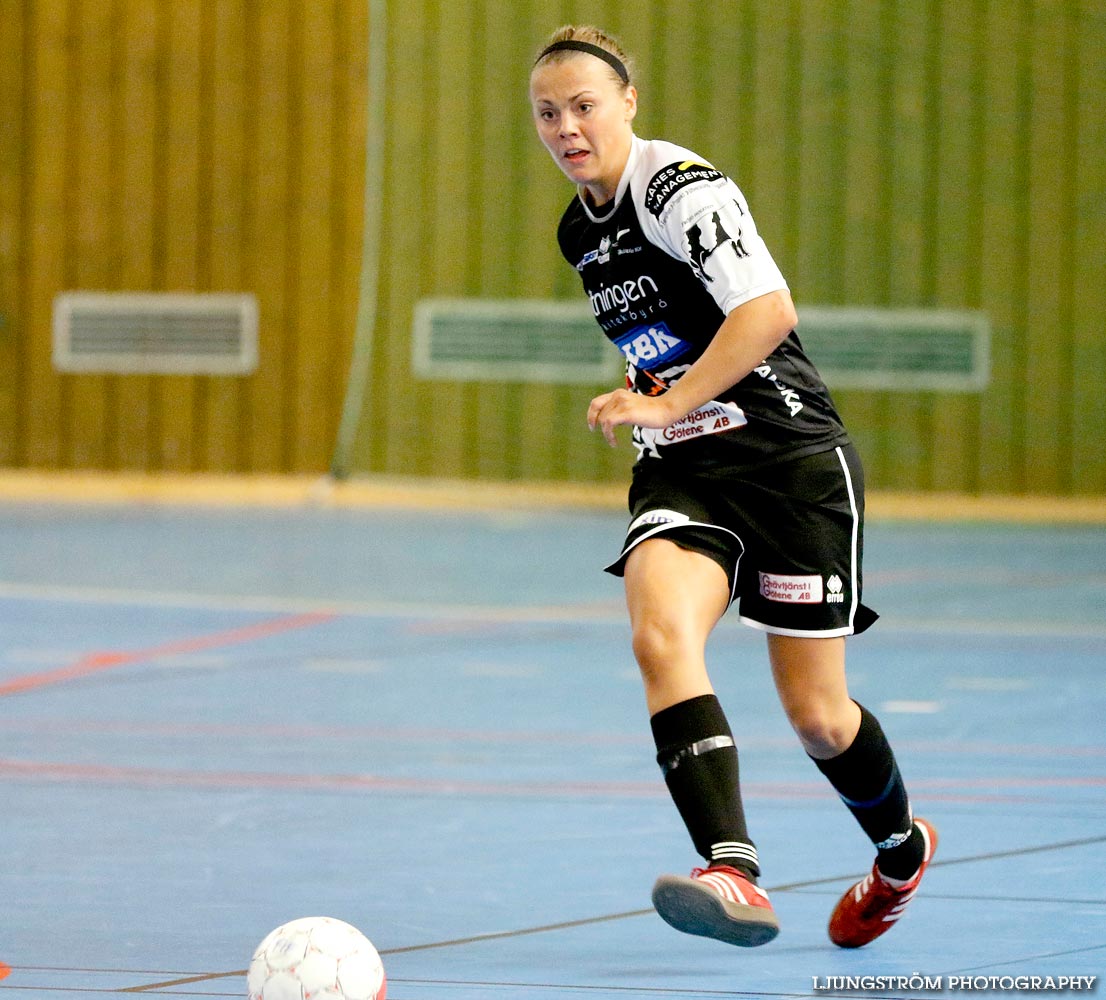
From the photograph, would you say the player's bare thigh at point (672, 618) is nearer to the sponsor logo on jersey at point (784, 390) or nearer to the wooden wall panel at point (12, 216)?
the sponsor logo on jersey at point (784, 390)

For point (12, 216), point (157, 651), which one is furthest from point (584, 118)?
point (12, 216)

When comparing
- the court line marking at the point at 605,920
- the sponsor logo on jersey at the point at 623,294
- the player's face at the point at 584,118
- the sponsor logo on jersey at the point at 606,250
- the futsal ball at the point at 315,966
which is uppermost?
the player's face at the point at 584,118

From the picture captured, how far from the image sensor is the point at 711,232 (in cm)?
330

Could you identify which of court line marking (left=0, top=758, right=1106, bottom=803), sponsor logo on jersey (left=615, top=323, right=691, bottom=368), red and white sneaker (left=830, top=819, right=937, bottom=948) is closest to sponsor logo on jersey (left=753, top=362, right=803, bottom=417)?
sponsor logo on jersey (left=615, top=323, right=691, bottom=368)

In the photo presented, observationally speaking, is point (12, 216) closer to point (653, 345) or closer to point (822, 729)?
point (653, 345)

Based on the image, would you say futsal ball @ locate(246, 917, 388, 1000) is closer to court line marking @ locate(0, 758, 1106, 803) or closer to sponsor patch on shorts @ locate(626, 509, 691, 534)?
sponsor patch on shorts @ locate(626, 509, 691, 534)

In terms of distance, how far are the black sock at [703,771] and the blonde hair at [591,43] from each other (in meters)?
1.17

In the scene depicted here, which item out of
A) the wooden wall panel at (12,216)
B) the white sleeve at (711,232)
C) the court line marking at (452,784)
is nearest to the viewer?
the white sleeve at (711,232)

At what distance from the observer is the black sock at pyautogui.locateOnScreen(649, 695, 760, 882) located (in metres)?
3.18

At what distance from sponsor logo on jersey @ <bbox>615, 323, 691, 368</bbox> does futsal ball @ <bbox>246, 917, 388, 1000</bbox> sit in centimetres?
118

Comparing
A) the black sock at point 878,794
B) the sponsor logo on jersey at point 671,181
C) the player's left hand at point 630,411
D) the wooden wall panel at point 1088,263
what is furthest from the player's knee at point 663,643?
the wooden wall panel at point 1088,263

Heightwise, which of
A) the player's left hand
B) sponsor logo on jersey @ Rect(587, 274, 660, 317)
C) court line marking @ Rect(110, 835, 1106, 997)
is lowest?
court line marking @ Rect(110, 835, 1106, 997)

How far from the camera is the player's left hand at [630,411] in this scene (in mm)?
3205

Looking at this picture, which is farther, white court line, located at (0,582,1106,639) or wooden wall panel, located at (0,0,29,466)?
wooden wall panel, located at (0,0,29,466)
